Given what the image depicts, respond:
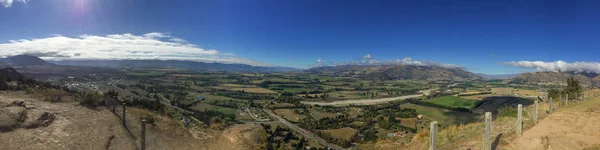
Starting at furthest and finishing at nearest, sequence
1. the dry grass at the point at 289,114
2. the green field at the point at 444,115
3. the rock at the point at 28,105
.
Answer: the dry grass at the point at 289,114
the green field at the point at 444,115
the rock at the point at 28,105

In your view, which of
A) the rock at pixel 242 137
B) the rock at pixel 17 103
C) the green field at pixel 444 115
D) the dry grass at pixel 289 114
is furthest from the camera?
the dry grass at pixel 289 114

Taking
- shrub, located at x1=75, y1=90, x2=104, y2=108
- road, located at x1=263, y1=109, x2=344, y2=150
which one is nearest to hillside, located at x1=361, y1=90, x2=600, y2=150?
shrub, located at x1=75, y1=90, x2=104, y2=108

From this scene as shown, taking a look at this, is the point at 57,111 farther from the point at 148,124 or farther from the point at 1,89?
the point at 1,89

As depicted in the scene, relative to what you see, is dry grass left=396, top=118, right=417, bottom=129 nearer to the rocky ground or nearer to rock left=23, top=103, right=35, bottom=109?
the rocky ground

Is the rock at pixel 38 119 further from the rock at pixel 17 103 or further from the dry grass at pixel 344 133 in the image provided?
the dry grass at pixel 344 133

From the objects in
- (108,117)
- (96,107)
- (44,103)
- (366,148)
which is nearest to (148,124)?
(108,117)

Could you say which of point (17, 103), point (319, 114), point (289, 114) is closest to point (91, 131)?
point (17, 103)

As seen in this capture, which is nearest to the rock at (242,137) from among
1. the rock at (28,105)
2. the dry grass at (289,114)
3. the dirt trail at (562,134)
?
the rock at (28,105)
